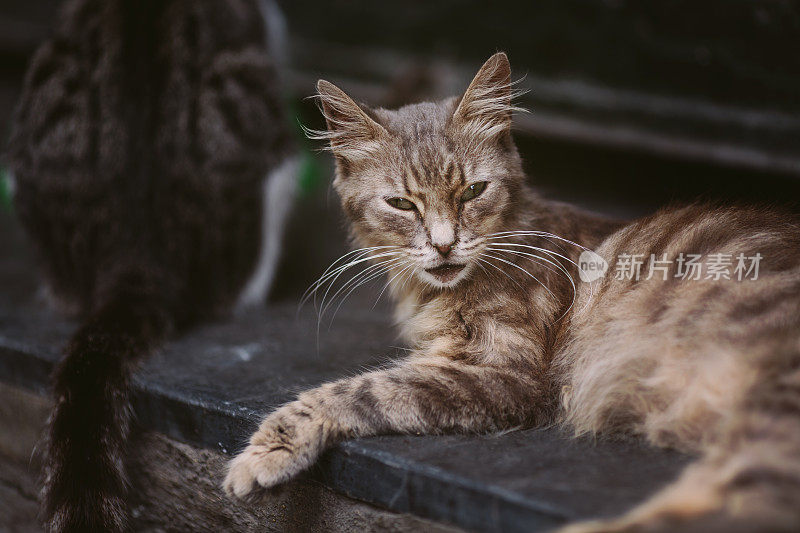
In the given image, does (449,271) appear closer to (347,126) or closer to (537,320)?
(537,320)

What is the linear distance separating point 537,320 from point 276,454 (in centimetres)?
73

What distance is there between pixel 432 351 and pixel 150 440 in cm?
88

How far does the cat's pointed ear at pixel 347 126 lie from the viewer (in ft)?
→ 6.38

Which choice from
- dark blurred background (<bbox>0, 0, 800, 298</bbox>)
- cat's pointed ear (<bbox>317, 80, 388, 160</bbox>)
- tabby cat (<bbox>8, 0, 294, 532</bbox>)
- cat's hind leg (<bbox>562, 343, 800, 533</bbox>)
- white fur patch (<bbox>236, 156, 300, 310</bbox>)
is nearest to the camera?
cat's hind leg (<bbox>562, 343, 800, 533</bbox>)

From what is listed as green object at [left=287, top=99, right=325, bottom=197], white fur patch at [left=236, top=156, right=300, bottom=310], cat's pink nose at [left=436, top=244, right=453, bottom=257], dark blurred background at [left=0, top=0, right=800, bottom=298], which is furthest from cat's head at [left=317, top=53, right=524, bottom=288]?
green object at [left=287, top=99, right=325, bottom=197]

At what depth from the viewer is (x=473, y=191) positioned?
1882 millimetres

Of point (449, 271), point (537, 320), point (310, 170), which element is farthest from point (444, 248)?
point (310, 170)

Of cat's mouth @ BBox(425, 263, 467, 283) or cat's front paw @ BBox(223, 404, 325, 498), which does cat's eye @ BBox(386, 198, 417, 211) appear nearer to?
cat's mouth @ BBox(425, 263, 467, 283)

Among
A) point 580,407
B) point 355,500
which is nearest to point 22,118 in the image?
point 355,500

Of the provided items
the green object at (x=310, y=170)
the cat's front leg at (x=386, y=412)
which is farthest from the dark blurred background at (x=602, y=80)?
the cat's front leg at (x=386, y=412)

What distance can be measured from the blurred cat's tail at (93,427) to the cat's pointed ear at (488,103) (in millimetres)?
1194

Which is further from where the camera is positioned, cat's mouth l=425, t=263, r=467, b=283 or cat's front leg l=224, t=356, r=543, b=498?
cat's mouth l=425, t=263, r=467, b=283

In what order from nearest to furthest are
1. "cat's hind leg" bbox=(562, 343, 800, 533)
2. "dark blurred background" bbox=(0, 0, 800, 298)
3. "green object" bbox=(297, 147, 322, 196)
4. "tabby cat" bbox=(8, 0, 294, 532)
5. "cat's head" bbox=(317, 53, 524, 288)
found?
"cat's hind leg" bbox=(562, 343, 800, 533) → "cat's head" bbox=(317, 53, 524, 288) → "tabby cat" bbox=(8, 0, 294, 532) → "dark blurred background" bbox=(0, 0, 800, 298) → "green object" bbox=(297, 147, 322, 196)

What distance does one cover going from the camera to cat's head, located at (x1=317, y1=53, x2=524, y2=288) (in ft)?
6.01
